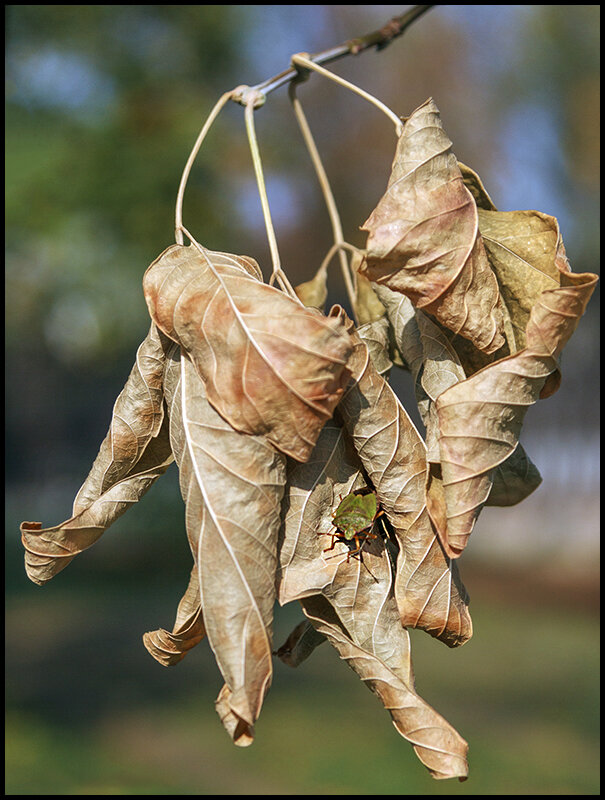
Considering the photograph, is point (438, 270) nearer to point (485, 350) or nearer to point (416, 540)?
point (485, 350)

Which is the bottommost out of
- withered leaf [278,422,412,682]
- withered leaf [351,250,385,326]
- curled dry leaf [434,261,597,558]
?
withered leaf [278,422,412,682]

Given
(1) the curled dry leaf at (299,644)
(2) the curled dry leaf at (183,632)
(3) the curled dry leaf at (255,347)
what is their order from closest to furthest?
1. (3) the curled dry leaf at (255,347)
2. (2) the curled dry leaf at (183,632)
3. (1) the curled dry leaf at (299,644)

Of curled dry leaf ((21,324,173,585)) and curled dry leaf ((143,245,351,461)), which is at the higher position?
curled dry leaf ((143,245,351,461))

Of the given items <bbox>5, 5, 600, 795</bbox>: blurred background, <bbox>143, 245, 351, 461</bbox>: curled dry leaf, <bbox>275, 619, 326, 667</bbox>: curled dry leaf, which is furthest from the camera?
<bbox>5, 5, 600, 795</bbox>: blurred background

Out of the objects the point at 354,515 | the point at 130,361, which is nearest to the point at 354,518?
the point at 354,515

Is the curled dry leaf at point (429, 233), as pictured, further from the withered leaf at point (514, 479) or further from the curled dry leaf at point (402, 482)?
the withered leaf at point (514, 479)

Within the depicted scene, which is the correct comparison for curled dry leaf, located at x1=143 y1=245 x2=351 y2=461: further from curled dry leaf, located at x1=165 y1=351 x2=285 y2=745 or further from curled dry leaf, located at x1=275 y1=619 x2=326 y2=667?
curled dry leaf, located at x1=275 y1=619 x2=326 y2=667

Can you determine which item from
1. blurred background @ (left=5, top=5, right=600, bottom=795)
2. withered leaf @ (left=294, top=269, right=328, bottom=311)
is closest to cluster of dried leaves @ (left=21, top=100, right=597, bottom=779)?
withered leaf @ (left=294, top=269, right=328, bottom=311)

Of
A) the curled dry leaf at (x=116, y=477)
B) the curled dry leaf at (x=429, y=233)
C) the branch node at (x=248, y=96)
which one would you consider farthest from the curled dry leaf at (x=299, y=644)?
the branch node at (x=248, y=96)

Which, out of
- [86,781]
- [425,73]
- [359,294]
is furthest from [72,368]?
[359,294]
